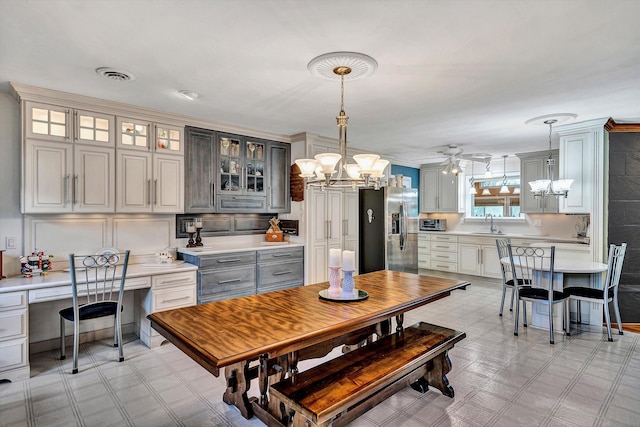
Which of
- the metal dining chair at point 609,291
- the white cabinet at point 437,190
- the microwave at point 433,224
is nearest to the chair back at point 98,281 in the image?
the metal dining chair at point 609,291

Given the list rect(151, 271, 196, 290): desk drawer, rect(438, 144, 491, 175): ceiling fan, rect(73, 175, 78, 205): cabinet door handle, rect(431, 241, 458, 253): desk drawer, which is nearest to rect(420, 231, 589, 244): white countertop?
rect(431, 241, 458, 253): desk drawer

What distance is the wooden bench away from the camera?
1.71 m

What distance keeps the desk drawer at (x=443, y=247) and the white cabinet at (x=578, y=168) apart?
2630mm

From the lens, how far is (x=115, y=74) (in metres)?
2.70

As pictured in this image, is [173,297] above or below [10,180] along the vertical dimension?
below

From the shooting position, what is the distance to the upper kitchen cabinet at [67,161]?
10.0ft

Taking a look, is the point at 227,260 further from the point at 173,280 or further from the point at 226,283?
the point at 173,280

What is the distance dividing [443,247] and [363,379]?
5.62m

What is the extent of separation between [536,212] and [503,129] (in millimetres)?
2392

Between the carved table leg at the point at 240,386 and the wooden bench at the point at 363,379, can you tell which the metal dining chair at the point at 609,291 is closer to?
the wooden bench at the point at 363,379

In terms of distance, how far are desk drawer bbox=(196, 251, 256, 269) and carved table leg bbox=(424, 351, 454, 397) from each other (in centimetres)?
243

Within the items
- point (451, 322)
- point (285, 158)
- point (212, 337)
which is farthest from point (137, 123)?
point (451, 322)

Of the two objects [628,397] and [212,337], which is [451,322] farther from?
[212,337]

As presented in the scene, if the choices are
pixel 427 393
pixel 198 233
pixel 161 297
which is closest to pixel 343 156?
pixel 427 393
